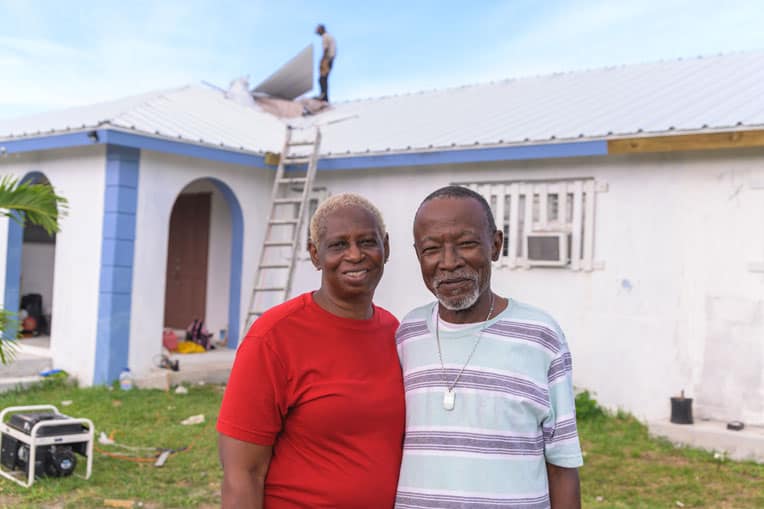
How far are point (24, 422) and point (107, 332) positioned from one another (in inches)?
129

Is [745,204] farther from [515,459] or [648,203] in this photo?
[515,459]

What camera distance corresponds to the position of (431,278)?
2188 millimetres

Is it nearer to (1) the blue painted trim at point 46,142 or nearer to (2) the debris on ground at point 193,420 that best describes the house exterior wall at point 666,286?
(2) the debris on ground at point 193,420

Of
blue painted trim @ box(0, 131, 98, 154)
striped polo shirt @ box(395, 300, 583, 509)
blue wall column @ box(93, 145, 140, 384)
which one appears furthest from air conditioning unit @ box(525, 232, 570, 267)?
striped polo shirt @ box(395, 300, 583, 509)

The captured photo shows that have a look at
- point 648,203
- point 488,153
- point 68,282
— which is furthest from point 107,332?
point 648,203

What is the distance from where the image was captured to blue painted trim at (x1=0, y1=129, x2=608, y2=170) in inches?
314

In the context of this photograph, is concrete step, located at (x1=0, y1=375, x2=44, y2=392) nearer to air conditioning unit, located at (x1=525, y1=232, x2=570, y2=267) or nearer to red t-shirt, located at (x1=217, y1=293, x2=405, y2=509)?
air conditioning unit, located at (x1=525, y1=232, x2=570, y2=267)

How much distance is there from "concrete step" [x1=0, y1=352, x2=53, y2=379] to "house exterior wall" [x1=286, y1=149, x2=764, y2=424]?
5.31 metres

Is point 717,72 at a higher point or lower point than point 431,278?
higher

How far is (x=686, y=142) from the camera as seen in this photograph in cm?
719

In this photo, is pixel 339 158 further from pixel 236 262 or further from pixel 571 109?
pixel 571 109

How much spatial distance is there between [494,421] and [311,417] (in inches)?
19.2

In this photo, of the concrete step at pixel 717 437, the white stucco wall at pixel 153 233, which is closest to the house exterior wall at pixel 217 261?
the white stucco wall at pixel 153 233

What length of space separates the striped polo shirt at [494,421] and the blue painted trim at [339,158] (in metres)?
6.00
